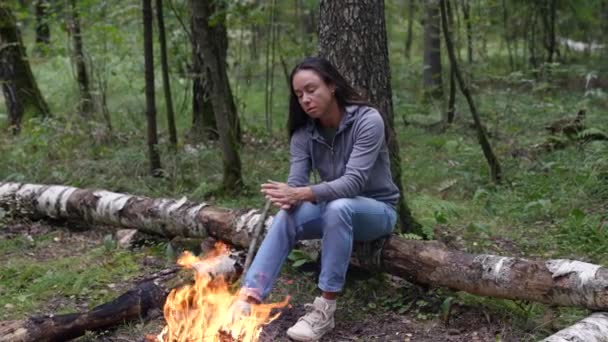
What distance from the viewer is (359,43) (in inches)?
193

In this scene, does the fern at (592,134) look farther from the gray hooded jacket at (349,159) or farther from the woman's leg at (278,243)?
the woman's leg at (278,243)

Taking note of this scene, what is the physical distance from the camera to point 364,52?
4.93 meters

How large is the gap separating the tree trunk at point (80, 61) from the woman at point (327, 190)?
6290 millimetres

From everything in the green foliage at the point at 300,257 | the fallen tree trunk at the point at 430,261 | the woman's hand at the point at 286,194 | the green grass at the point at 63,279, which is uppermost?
the woman's hand at the point at 286,194

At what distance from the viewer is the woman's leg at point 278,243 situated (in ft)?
13.0

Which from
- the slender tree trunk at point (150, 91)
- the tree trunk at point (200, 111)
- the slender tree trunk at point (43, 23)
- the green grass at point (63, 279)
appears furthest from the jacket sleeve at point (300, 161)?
the slender tree trunk at point (43, 23)

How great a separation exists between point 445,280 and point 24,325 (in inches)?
102

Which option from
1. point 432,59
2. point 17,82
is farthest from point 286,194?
point 432,59

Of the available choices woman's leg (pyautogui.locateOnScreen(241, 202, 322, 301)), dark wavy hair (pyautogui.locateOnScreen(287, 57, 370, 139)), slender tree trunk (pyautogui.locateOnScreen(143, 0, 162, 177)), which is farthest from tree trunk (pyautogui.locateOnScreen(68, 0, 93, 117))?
woman's leg (pyautogui.locateOnScreen(241, 202, 322, 301))

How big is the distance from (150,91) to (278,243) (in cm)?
417

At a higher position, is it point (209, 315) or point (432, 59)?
point (432, 59)

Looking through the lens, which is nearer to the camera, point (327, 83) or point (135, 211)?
point (327, 83)

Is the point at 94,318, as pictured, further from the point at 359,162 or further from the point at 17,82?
the point at 17,82

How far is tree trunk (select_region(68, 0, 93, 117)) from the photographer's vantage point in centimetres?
981
